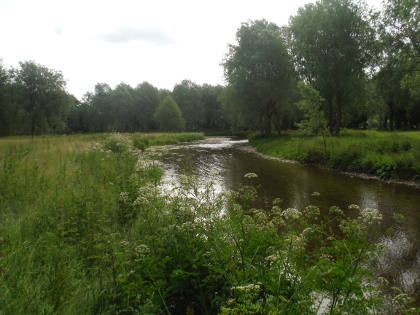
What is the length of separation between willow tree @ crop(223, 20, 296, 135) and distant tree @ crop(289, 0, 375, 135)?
527cm

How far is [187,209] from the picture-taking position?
464cm

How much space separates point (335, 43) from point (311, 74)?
4.21m

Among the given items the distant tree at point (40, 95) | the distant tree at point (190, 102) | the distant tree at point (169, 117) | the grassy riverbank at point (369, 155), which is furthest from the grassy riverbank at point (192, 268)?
the distant tree at point (190, 102)

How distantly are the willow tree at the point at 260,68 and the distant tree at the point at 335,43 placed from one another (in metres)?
5.27

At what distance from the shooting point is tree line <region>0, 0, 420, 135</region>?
23.5 metres

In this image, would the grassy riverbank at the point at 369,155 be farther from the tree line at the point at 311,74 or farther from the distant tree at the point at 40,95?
the distant tree at the point at 40,95

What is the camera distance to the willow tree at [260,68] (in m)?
37.8

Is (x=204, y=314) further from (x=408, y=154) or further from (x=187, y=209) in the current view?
(x=408, y=154)

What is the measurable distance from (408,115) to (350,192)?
193 feet

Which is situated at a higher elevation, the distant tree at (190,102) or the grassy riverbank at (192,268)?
the distant tree at (190,102)

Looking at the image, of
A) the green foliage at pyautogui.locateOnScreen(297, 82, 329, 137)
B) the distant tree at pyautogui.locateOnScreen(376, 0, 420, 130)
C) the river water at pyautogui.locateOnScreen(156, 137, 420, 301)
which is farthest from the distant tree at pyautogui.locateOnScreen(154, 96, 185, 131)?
the river water at pyautogui.locateOnScreen(156, 137, 420, 301)

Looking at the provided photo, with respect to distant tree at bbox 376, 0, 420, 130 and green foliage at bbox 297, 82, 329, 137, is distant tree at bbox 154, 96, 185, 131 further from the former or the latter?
green foliage at bbox 297, 82, 329, 137

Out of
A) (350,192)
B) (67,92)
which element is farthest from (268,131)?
(67,92)

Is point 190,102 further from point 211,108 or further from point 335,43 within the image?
point 335,43
